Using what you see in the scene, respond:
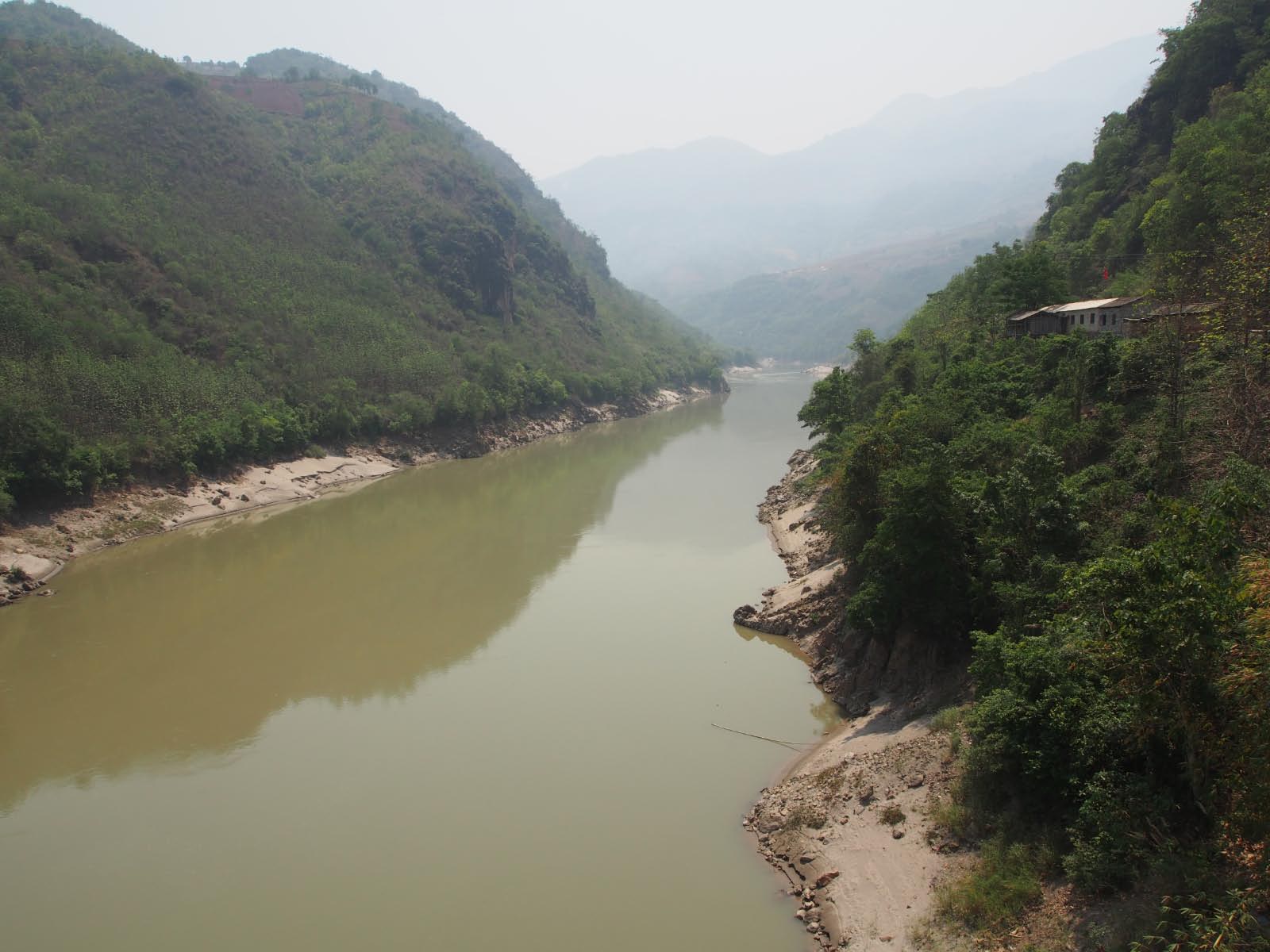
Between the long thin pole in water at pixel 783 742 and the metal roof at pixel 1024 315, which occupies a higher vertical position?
the metal roof at pixel 1024 315

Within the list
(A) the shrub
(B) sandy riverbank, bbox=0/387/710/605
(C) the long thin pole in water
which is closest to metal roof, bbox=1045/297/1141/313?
(C) the long thin pole in water

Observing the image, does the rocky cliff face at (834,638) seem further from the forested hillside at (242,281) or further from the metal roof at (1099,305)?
the forested hillside at (242,281)

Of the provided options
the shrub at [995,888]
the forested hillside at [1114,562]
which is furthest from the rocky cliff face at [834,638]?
the shrub at [995,888]

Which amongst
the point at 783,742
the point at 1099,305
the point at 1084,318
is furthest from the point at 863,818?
the point at 1084,318

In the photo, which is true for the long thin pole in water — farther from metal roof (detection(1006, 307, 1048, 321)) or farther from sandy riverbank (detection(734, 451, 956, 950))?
metal roof (detection(1006, 307, 1048, 321))

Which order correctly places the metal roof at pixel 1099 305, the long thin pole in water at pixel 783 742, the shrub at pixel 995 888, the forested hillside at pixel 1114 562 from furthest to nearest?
the metal roof at pixel 1099 305
the long thin pole in water at pixel 783 742
the shrub at pixel 995 888
the forested hillside at pixel 1114 562

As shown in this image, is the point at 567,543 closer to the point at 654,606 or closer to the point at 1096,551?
the point at 654,606
